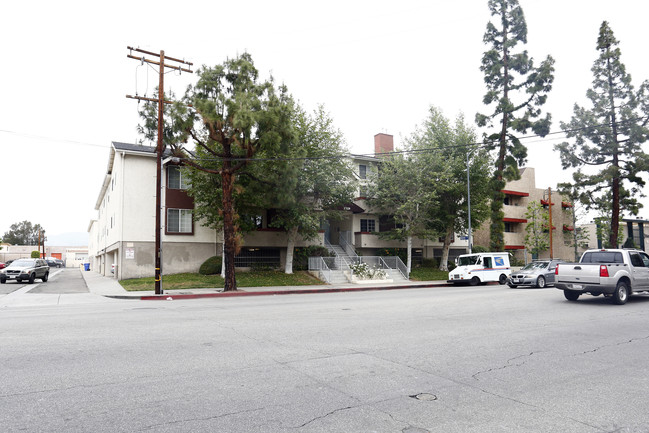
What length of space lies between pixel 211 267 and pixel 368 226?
1399 cm

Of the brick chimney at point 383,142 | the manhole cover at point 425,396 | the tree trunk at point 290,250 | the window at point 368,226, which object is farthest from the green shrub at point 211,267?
the manhole cover at point 425,396

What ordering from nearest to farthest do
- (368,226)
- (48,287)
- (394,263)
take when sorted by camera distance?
(48,287) < (394,263) < (368,226)

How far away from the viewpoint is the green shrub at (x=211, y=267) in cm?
2881

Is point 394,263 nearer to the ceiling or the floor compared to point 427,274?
nearer to the ceiling

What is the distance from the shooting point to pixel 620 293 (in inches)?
563

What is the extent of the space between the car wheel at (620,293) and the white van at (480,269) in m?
13.1

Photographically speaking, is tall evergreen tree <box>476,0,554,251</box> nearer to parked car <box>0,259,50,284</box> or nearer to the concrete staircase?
the concrete staircase

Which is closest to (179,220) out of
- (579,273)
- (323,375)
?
(579,273)

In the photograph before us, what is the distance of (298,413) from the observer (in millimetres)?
4453

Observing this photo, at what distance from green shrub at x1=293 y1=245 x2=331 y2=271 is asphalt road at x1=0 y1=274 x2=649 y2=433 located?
68.6ft

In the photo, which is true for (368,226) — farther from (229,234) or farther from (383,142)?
(229,234)

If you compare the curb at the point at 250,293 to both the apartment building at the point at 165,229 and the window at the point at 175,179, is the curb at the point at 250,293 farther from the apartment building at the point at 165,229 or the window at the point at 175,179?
the window at the point at 175,179

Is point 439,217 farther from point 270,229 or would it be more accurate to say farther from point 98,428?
point 98,428

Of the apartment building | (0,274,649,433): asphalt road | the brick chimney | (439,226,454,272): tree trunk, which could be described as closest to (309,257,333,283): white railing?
the apartment building
